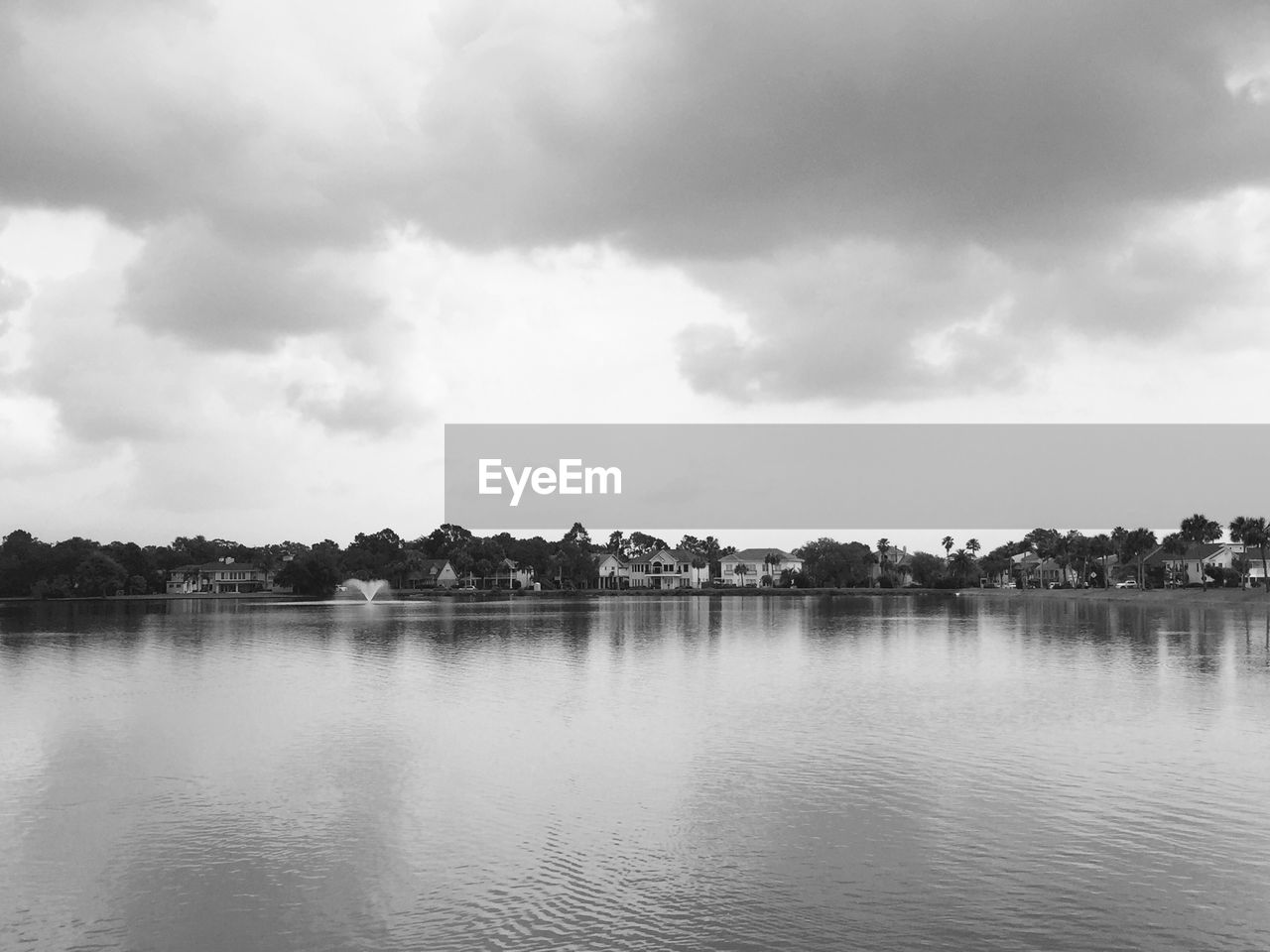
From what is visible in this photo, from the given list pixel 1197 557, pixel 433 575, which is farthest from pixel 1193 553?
pixel 433 575

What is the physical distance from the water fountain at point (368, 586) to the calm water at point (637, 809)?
11977 cm

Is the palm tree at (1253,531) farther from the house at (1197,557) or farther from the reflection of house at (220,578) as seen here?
the reflection of house at (220,578)

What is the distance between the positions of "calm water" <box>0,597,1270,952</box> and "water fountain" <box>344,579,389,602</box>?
120 meters

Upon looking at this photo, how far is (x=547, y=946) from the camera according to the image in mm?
13102

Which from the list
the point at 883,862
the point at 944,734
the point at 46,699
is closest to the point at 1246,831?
the point at 883,862

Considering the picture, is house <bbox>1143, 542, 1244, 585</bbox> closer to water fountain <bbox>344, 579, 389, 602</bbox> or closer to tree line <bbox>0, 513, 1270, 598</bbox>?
tree line <bbox>0, 513, 1270, 598</bbox>

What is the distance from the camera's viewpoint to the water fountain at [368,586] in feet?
536

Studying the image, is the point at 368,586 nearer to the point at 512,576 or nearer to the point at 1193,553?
the point at 512,576

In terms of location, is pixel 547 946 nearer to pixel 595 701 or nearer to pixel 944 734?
pixel 944 734

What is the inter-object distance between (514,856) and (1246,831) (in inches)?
526

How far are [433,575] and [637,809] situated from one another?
578ft

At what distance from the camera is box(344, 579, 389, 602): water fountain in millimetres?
163275

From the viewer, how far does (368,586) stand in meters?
171

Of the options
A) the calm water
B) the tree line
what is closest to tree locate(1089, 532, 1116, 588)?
the tree line
